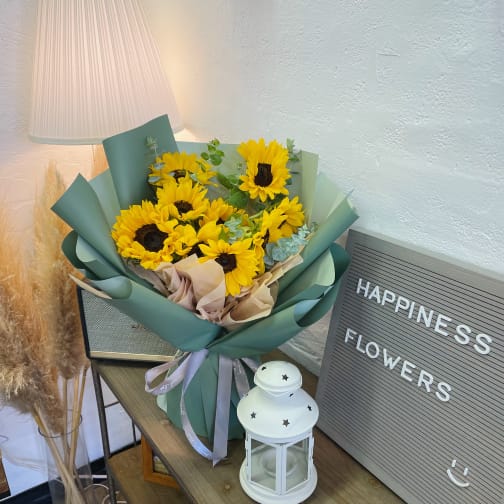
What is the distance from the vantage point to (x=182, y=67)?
3.92 ft

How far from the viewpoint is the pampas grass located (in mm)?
1020

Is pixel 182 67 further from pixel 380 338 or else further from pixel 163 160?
pixel 380 338

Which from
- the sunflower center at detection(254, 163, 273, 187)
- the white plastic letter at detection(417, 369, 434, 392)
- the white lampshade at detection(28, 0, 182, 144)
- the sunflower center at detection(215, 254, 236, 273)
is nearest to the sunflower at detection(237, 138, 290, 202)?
the sunflower center at detection(254, 163, 273, 187)

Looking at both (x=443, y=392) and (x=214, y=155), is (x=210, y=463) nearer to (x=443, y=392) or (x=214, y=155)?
(x=443, y=392)

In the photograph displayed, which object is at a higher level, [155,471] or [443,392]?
[443,392]

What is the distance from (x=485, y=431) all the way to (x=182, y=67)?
1024mm

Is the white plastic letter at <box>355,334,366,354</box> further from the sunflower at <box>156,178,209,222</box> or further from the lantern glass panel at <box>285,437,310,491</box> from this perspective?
the sunflower at <box>156,178,209,222</box>

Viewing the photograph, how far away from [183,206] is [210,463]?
1.31 ft

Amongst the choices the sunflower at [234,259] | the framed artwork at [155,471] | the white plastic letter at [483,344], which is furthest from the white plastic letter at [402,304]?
the framed artwork at [155,471]

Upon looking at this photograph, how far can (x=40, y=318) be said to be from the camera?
1.11 meters

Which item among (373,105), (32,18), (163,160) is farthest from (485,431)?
(32,18)

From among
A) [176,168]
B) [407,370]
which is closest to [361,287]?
[407,370]

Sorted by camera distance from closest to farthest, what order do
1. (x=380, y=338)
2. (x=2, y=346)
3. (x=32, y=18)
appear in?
(x=380, y=338)
(x=2, y=346)
(x=32, y=18)

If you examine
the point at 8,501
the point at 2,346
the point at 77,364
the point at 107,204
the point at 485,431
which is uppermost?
the point at 107,204
